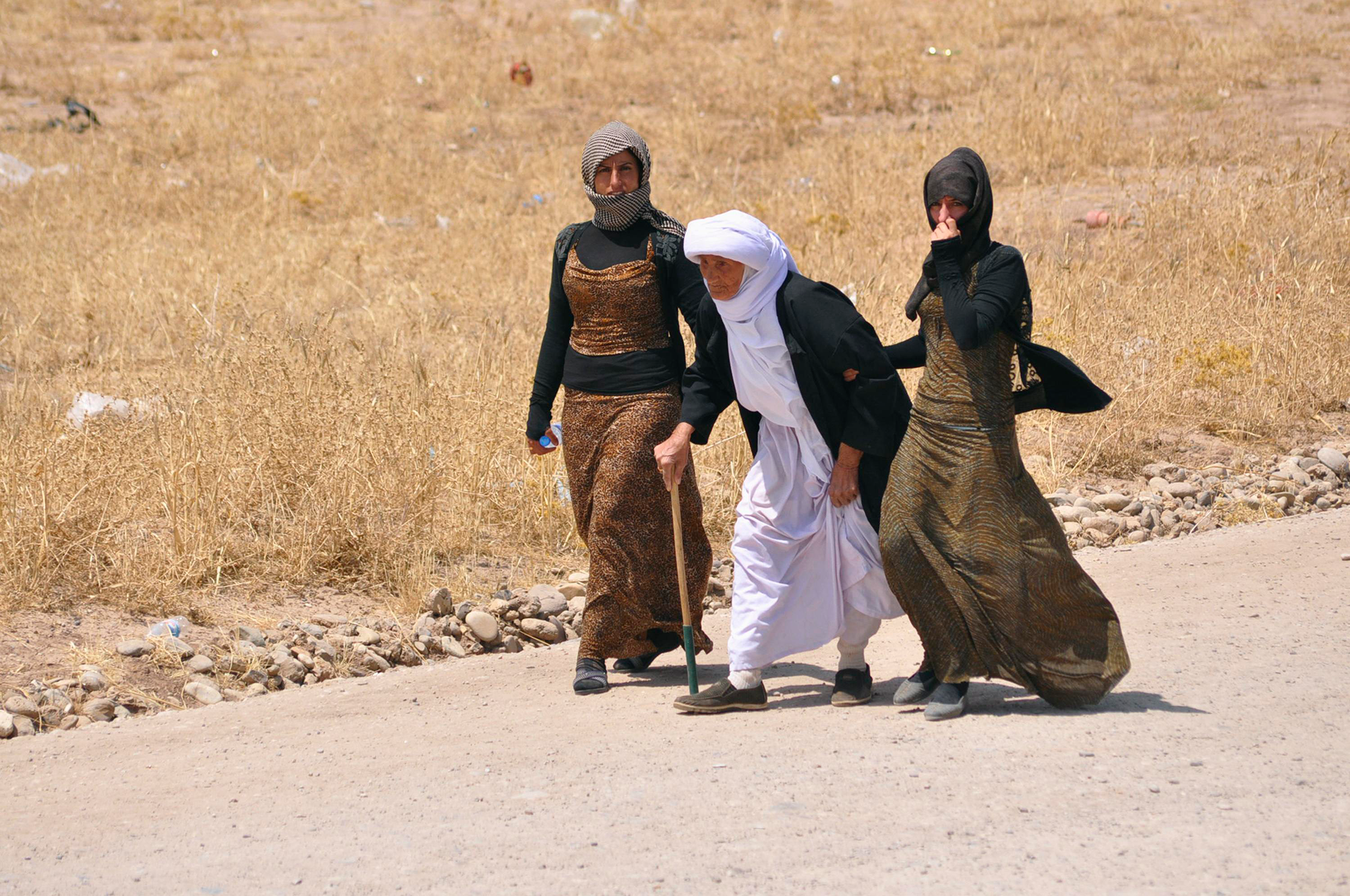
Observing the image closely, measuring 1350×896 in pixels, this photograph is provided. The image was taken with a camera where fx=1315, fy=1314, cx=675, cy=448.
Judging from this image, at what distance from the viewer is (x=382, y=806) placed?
11.2ft

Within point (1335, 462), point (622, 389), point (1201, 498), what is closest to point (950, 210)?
point (622, 389)

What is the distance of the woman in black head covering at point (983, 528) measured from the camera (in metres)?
3.72

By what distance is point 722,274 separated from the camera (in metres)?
3.86

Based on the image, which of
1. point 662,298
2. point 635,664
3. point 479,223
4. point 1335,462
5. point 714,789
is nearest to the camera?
point 714,789

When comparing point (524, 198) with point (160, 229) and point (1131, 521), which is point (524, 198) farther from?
point (1131, 521)

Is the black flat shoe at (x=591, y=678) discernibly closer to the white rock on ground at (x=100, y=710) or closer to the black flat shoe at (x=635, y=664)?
the black flat shoe at (x=635, y=664)

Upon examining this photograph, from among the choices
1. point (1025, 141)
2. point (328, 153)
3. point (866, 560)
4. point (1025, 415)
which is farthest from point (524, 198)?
point (866, 560)

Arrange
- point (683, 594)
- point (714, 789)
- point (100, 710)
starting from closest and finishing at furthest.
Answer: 1. point (714, 789)
2. point (683, 594)
3. point (100, 710)

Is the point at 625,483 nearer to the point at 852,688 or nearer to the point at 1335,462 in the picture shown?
the point at 852,688

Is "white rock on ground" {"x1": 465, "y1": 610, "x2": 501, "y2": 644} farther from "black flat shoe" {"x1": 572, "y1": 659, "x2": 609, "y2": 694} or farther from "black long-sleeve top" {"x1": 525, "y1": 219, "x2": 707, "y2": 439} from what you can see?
"black long-sleeve top" {"x1": 525, "y1": 219, "x2": 707, "y2": 439}

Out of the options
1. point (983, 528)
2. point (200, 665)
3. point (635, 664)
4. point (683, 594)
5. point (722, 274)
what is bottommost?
point (635, 664)

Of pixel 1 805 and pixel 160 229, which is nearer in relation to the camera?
pixel 1 805

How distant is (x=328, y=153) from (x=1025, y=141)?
7069 mm

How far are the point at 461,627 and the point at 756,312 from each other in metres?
1.97
